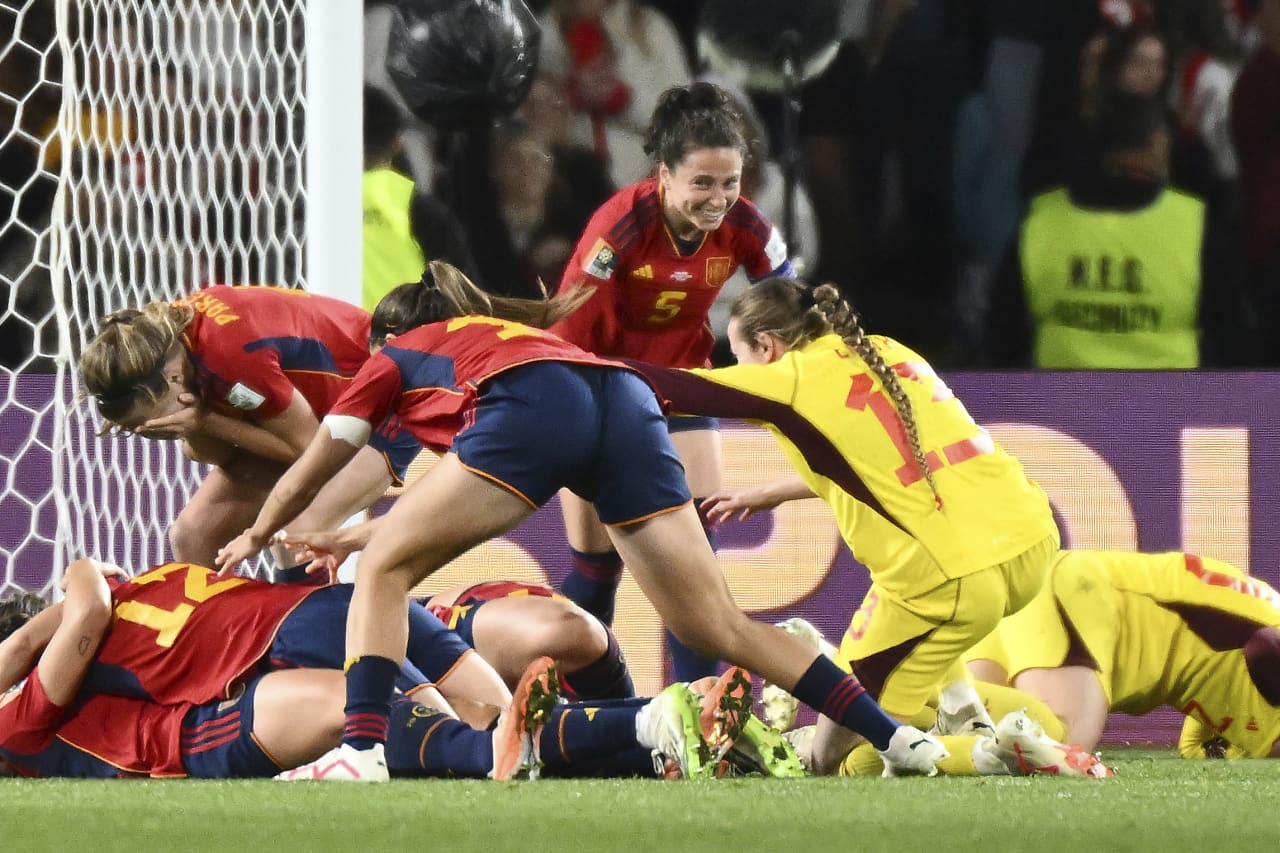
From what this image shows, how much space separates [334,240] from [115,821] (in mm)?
2252

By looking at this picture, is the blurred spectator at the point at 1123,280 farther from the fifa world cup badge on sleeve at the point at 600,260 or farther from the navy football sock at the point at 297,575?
the navy football sock at the point at 297,575

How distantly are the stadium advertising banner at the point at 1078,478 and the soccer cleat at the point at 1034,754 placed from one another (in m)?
1.69


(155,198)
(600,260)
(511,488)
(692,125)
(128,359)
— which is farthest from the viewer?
(155,198)

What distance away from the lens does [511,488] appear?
326cm

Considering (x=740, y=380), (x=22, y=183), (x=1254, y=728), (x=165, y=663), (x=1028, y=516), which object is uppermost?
(x=22, y=183)

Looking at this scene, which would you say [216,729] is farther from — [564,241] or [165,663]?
[564,241]

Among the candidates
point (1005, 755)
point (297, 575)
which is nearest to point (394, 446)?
point (297, 575)

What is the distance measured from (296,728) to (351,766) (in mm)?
279

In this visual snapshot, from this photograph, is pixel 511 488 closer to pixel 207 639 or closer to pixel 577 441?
pixel 577 441

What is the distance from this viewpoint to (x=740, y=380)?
3.91 metres

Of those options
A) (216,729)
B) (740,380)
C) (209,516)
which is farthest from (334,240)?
(216,729)

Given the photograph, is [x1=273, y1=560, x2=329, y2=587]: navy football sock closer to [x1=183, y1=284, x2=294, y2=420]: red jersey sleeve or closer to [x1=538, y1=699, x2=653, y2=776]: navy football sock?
[x1=183, y1=284, x2=294, y2=420]: red jersey sleeve

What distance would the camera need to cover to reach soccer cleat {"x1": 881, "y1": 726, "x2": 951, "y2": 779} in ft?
11.3

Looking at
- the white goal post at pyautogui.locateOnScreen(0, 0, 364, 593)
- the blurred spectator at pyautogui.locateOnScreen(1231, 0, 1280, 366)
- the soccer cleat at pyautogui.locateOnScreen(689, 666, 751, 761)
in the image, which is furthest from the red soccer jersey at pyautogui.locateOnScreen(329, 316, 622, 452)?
the blurred spectator at pyautogui.locateOnScreen(1231, 0, 1280, 366)
